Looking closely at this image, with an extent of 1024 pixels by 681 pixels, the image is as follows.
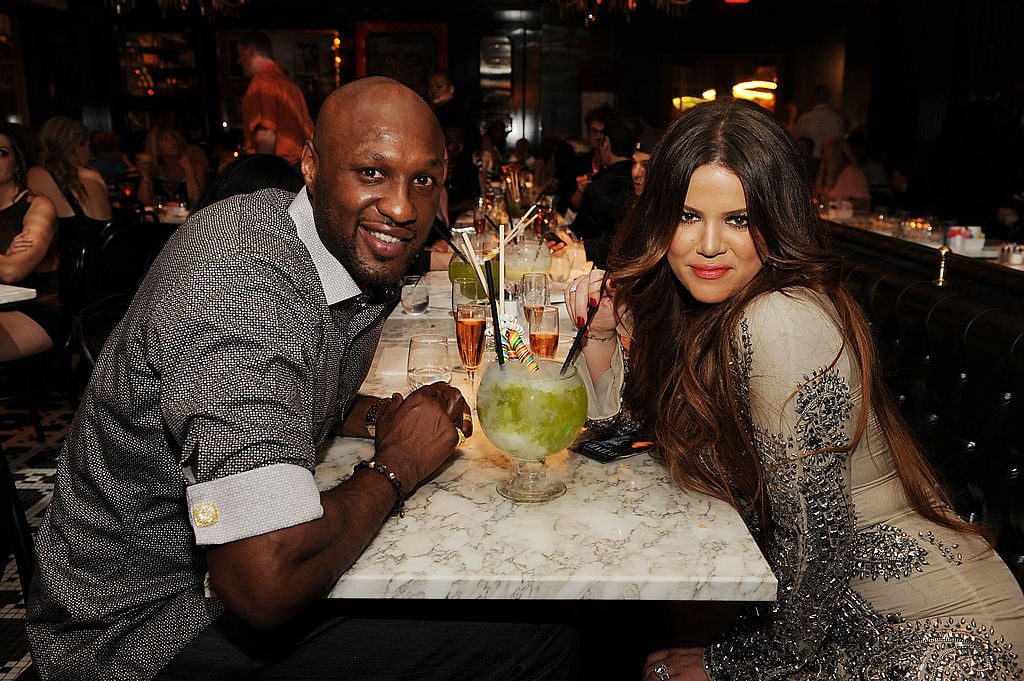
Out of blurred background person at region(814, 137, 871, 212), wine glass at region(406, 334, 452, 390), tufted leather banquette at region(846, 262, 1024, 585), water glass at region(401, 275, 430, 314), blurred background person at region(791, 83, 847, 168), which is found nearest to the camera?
tufted leather banquette at region(846, 262, 1024, 585)

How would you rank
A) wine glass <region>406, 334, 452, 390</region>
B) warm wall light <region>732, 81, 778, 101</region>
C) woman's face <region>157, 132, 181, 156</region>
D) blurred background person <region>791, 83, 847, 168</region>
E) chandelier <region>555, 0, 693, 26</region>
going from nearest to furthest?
wine glass <region>406, 334, 452, 390</region>
chandelier <region>555, 0, 693, 26</region>
woman's face <region>157, 132, 181, 156</region>
blurred background person <region>791, 83, 847, 168</region>
warm wall light <region>732, 81, 778, 101</region>

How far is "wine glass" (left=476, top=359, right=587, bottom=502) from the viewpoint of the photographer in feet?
4.50

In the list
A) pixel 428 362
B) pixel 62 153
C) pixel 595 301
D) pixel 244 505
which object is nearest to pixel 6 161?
pixel 62 153

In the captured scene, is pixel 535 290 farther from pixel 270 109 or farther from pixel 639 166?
pixel 270 109

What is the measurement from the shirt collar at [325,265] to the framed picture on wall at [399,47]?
11005mm

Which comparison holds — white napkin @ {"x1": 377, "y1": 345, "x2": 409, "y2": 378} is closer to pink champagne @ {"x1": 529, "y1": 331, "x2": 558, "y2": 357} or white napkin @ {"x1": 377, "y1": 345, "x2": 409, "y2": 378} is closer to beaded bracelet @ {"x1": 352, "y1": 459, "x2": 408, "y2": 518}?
pink champagne @ {"x1": 529, "y1": 331, "x2": 558, "y2": 357}

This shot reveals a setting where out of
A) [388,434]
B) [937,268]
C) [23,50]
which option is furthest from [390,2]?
[388,434]

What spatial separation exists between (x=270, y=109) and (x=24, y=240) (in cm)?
252

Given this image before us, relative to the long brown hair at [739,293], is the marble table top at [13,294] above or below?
below

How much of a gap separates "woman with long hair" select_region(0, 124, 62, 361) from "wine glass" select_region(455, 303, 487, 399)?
2772mm

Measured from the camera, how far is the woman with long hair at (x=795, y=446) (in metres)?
1.44

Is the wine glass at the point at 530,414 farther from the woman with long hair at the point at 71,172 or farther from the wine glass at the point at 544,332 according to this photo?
the woman with long hair at the point at 71,172

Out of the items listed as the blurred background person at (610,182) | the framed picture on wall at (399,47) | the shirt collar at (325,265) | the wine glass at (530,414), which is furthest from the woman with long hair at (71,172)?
the framed picture on wall at (399,47)

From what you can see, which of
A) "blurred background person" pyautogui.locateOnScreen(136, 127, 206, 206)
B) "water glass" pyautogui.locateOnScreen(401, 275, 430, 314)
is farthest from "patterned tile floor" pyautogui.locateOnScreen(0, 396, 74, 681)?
"blurred background person" pyautogui.locateOnScreen(136, 127, 206, 206)
